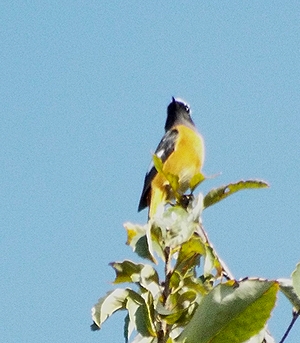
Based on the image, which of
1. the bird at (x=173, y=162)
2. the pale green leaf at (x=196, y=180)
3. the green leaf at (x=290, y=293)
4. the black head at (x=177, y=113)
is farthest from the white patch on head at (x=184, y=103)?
the green leaf at (x=290, y=293)

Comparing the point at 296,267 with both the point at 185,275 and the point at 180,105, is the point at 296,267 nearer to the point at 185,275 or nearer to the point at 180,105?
the point at 185,275

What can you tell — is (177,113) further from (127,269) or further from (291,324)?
(291,324)

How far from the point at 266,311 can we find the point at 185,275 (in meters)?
0.50

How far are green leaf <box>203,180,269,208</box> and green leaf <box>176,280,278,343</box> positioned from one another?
0.75 metres

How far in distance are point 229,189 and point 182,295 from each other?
0.47 m

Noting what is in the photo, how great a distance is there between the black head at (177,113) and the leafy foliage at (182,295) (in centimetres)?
605

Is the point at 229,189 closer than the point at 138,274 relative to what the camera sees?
No

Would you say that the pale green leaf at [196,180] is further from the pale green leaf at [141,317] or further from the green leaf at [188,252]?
the pale green leaf at [141,317]

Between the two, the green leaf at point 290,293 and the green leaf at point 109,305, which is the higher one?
the green leaf at point 109,305

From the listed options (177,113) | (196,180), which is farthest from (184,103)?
(196,180)

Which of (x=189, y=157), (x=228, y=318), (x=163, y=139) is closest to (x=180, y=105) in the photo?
(x=163, y=139)

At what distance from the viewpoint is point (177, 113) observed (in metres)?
8.30

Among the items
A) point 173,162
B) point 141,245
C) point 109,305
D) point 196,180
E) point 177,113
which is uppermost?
point 177,113

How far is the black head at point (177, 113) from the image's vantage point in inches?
322
